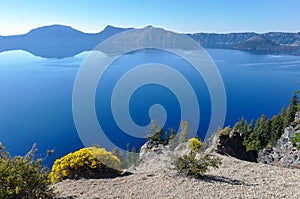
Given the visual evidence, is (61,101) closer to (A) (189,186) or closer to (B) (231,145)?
(B) (231,145)

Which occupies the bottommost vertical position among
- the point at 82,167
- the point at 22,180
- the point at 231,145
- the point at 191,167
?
the point at 231,145

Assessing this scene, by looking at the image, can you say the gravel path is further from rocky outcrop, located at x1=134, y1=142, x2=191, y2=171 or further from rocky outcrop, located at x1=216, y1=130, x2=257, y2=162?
rocky outcrop, located at x1=216, y1=130, x2=257, y2=162

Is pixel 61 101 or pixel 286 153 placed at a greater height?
Result: pixel 286 153

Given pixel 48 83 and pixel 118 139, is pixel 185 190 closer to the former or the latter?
pixel 118 139

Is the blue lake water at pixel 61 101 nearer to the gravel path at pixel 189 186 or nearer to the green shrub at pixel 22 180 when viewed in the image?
the gravel path at pixel 189 186

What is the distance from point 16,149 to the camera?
4769 cm

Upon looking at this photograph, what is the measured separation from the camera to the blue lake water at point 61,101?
5138 cm

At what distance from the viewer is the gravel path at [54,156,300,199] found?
746cm

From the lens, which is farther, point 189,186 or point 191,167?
point 191,167

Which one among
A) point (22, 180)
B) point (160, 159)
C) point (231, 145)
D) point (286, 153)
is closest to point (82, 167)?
point (22, 180)

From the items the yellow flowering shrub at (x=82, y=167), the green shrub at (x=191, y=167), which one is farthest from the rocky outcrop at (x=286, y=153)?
the yellow flowering shrub at (x=82, y=167)

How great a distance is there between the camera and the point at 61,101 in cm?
7594

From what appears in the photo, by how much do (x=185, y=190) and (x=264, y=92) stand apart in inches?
3754

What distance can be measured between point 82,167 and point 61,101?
230ft
